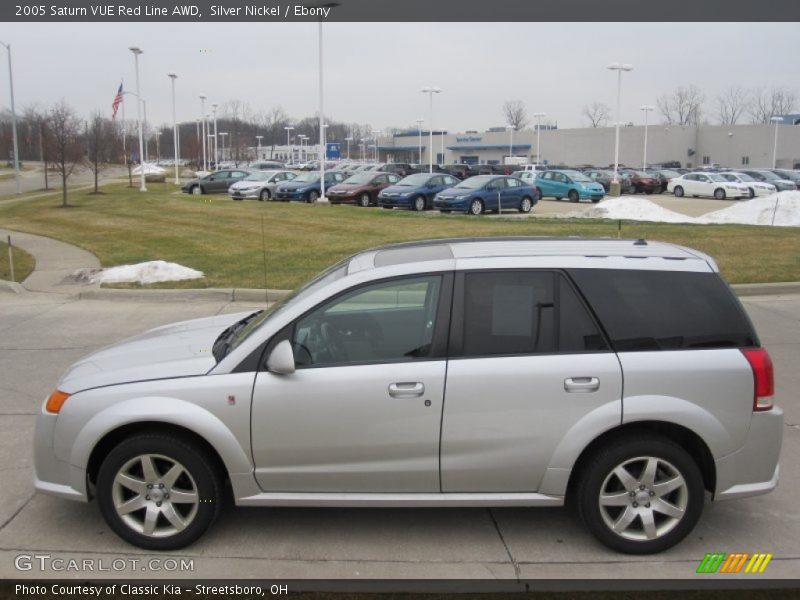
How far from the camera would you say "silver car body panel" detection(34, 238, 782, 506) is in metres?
4.09

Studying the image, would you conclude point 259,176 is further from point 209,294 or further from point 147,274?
point 209,294

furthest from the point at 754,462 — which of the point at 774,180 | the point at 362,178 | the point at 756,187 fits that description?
the point at 774,180

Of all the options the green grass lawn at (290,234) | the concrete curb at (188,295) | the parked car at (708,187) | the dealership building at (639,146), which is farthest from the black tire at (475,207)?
the dealership building at (639,146)

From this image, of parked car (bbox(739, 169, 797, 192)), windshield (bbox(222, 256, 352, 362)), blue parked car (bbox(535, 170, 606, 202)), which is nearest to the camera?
windshield (bbox(222, 256, 352, 362))

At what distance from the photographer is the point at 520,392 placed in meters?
4.09

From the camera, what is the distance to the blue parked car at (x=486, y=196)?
87.7 feet

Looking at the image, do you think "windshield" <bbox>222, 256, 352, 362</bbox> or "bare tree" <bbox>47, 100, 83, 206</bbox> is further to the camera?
"bare tree" <bbox>47, 100, 83, 206</bbox>

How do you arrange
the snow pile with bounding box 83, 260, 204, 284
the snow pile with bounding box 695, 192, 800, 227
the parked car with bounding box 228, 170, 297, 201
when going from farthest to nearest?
the parked car with bounding box 228, 170, 297, 201, the snow pile with bounding box 695, 192, 800, 227, the snow pile with bounding box 83, 260, 204, 284

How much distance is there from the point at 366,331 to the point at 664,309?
5.45 feet

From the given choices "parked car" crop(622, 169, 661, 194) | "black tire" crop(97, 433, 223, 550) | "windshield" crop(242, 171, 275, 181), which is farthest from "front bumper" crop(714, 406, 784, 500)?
"parked car" crop(622, 169, 661, 194)

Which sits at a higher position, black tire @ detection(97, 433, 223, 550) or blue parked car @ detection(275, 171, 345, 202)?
blue parked car @ detection(275, 171, 345, 202)

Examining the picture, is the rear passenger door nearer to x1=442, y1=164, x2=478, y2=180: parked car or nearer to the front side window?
the front side window

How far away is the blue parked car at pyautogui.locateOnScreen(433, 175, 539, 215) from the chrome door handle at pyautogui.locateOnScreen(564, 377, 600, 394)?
74.7 ft

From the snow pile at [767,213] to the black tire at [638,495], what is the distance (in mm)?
22031
